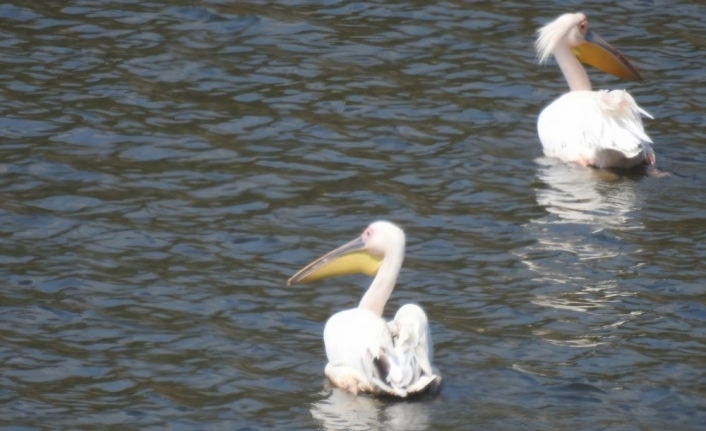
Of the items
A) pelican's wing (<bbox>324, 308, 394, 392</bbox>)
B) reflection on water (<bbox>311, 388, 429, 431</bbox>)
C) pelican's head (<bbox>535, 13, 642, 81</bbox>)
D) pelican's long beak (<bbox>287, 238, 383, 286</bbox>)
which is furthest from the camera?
pelican's head (<bbox>535, 13, 642, 81</bbox>)

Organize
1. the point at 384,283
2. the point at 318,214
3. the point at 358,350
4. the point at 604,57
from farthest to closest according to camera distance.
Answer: the point at 604,57 < the point at 318,214 < the point at 384,283 < the point at 358,350

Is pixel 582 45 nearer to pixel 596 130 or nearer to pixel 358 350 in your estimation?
pixel 596 130

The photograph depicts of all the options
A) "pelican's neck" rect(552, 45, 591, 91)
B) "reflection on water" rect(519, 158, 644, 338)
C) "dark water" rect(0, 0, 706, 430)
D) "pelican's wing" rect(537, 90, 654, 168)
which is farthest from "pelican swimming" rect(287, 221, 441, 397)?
"pelican's neck" rect(552, 45, 591, 91)

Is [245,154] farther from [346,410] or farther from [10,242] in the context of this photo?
[346,410]

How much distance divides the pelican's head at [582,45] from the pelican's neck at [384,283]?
3.78m

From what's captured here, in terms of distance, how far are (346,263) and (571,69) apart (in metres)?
3.82

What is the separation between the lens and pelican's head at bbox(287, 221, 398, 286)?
20.5ft

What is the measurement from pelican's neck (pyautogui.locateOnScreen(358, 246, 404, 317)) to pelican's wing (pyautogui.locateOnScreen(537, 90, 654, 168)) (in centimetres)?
273

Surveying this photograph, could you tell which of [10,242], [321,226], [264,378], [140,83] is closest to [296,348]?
[264,378]

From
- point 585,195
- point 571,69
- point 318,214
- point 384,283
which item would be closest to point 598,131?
point 585,195

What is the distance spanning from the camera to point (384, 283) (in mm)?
6188

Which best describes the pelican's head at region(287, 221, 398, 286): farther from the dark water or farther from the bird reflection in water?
the bird reflection in water

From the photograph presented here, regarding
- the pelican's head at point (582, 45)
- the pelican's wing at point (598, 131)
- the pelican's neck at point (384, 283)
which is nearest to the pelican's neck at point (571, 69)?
the pelican's head at point (582, 45)

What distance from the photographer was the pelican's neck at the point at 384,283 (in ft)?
20.3
